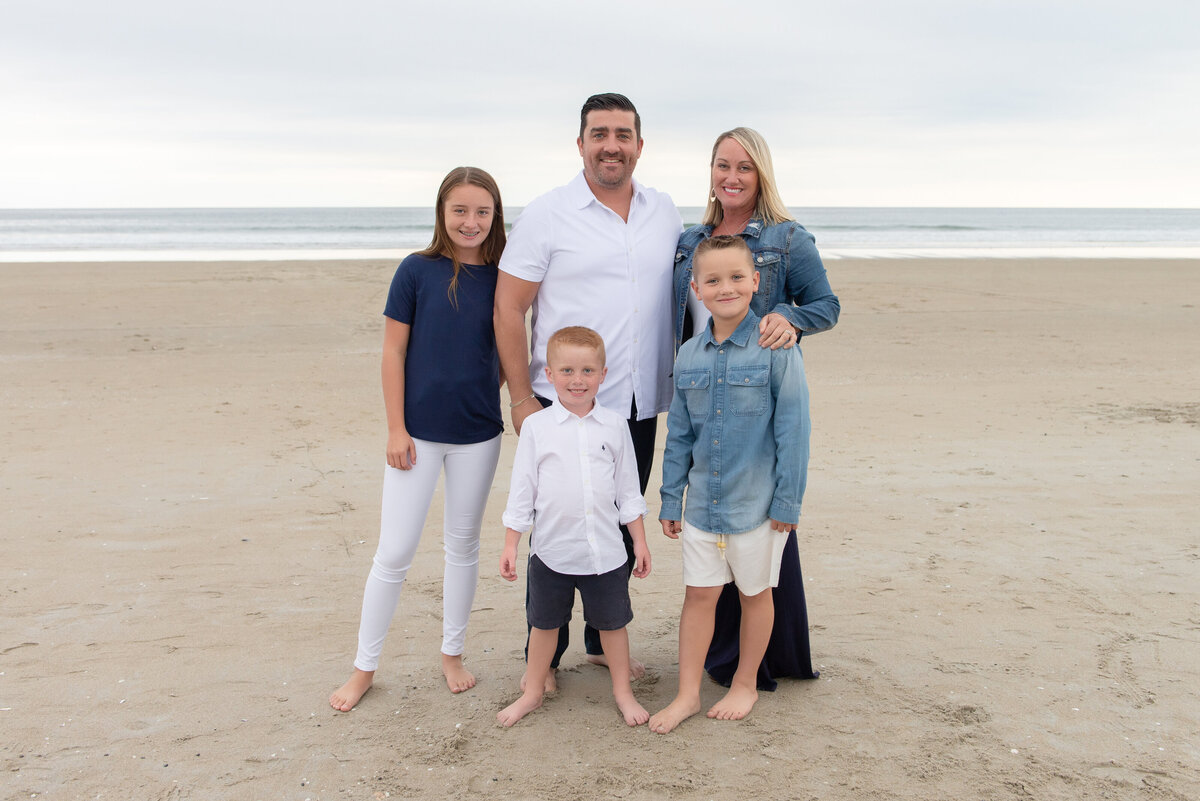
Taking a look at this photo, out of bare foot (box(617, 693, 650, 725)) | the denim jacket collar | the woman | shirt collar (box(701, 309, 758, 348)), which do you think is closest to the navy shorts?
bare foot (box(617, 693, 650, 725))

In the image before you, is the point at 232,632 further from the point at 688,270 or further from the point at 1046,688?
the point at 1046,688

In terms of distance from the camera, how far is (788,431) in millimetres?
2920

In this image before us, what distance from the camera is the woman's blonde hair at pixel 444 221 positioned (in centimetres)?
314

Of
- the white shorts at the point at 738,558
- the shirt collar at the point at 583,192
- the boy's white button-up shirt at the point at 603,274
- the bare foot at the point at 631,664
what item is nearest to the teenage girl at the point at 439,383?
the boy's white button-up shirt at the point at 603,274

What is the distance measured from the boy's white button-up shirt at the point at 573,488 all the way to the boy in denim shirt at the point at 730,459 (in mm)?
190

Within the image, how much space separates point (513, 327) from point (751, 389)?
0.83 metres

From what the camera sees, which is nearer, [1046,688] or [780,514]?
[780,514]

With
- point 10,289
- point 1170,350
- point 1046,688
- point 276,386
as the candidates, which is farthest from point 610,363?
point 10,289

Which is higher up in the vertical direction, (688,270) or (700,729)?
(688,270)

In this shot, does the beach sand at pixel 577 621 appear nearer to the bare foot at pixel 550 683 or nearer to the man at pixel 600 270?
the bare foot at pixel 550 683

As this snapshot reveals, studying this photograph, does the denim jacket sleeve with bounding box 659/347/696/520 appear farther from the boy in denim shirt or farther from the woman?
the woman

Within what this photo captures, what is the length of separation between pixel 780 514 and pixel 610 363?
79 centimetres

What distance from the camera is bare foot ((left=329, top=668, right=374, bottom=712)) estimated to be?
3.17 meters

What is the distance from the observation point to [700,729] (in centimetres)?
303
